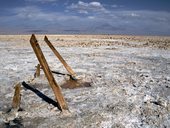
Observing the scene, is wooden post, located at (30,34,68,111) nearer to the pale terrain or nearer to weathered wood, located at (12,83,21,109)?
the pale terrain

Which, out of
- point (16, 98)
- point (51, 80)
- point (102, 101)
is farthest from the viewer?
point (102, 101)

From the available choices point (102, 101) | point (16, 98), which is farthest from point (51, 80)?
point (102, 101)

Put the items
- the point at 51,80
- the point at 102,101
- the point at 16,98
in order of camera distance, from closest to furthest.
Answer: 1. the point at 51,80
2. the point at 16,98
3. the point at 102,101

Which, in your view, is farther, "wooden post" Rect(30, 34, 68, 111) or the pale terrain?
"wooden post" Rect(30, 34, 68, 111)

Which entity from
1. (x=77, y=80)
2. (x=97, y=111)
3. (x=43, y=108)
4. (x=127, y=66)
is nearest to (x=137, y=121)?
(x=97, y=111)

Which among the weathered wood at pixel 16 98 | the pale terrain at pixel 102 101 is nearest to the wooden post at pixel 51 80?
the pale terrain at pixel 102 101

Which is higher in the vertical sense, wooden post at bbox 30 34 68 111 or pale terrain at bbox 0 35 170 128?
wooden post at bbox 30 34 68 111

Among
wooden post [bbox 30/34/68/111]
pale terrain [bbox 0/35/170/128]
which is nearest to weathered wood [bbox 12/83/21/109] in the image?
pale terrain [bbox 0/35/170/128]

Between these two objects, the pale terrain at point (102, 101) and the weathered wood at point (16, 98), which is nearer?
the pale terrain at point (102, 101)

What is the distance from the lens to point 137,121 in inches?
272

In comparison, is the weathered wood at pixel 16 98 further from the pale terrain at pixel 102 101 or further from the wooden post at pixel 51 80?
the wooden post at pixel 51 80

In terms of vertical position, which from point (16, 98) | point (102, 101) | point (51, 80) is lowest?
point (102, 101)

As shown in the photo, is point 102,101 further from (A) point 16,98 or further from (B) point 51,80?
(A) point 16,98

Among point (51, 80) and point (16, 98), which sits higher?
point (51, 80)
